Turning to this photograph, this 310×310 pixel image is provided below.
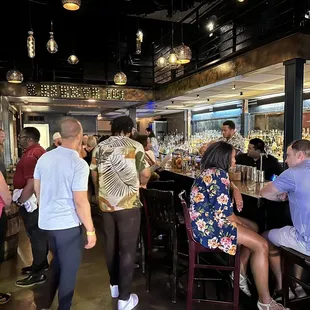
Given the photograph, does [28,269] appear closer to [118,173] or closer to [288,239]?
[118,173]

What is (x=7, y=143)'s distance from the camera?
7227 mm

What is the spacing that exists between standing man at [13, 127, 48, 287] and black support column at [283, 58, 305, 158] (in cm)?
297

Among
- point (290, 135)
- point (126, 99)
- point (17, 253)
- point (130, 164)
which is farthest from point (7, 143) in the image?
point (290, 135)

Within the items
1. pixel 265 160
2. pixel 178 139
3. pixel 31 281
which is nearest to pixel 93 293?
pixel 31 281

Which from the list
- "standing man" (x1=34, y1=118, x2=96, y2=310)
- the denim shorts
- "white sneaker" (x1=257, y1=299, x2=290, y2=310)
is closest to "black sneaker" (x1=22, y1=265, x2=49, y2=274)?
"standing man" (x1=34, y1=118, x2=96, y2=310)

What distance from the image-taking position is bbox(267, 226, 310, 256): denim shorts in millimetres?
2160

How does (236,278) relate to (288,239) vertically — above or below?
below

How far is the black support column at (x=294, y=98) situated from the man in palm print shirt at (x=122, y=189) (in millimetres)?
2191

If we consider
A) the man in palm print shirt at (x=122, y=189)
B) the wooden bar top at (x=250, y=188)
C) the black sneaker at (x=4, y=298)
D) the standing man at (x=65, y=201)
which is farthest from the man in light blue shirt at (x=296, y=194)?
the black sneaker at (x=4, y=298)

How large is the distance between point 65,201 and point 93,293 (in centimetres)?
131

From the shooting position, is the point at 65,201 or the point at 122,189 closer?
the point at 65,201

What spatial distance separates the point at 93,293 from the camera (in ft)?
9.31

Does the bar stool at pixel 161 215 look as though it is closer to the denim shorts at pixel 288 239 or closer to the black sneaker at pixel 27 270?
the denim shorts at pixel 288 239

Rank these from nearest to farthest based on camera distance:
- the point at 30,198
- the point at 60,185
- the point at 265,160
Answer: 1. the point at 60,185
2. the point at 30,198
3. the point at 265,160
